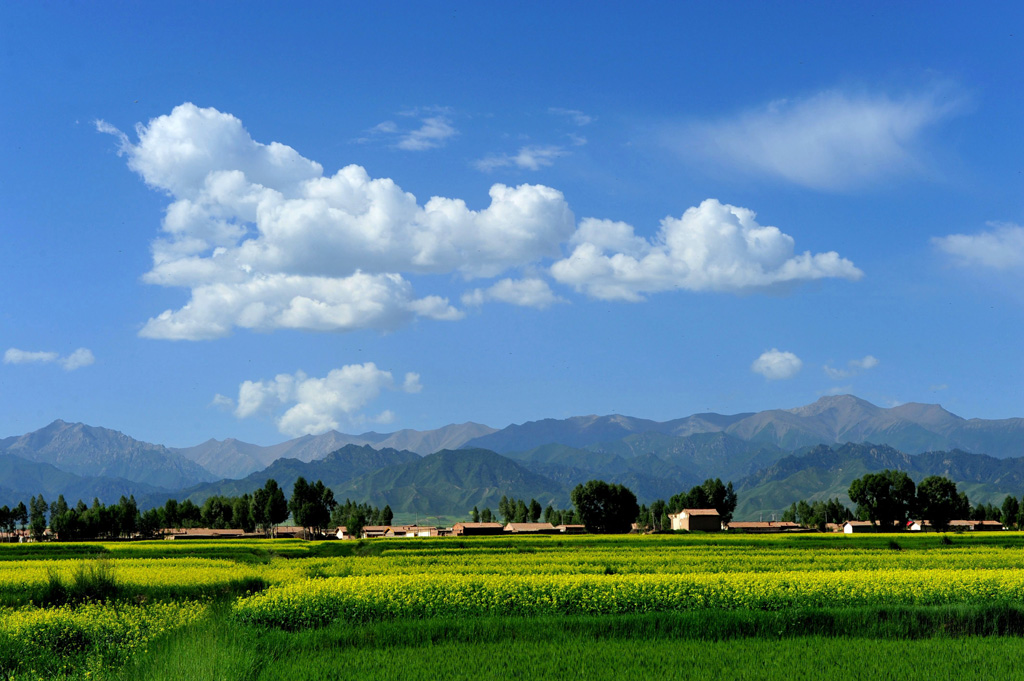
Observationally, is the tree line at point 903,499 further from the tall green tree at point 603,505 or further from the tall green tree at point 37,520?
the tall green tree at point 37,520

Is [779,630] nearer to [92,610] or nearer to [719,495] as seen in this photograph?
[92,610]

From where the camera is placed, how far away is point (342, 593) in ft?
88.9

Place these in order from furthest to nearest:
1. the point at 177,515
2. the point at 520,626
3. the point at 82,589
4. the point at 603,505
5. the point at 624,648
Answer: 1. the point at 177,515
2. the point at 603,505
3. the point at 82,589
4. the point at 520,626
5. the point at 624,648

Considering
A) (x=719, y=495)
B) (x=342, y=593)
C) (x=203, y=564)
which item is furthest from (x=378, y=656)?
(x=719, y=495)

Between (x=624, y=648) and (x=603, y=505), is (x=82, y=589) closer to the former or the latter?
(x=624, y=648)

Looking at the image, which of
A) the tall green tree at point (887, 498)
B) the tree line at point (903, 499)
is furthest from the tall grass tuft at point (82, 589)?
the tall green tree at point (887, 498)

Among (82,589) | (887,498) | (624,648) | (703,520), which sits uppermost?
(82,589)

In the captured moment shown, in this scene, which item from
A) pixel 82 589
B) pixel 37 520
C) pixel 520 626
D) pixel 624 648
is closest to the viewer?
pixel 624 648

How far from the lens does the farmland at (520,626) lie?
1994 cm

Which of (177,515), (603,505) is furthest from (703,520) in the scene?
(177,515)

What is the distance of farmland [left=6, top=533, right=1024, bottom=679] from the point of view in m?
19.9

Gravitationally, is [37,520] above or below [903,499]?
below

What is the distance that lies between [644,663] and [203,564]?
1553 inches

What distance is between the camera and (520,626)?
80.3 ft
